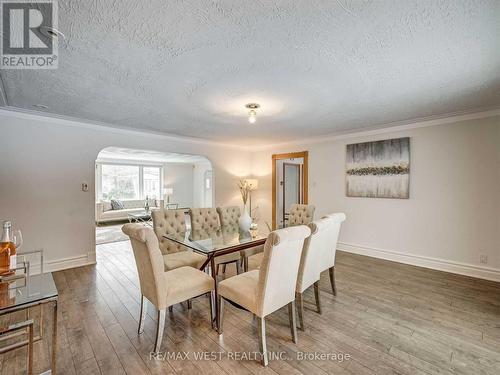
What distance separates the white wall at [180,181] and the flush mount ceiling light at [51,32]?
8.96 m

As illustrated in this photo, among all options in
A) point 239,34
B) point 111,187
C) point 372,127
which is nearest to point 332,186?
point 372,127

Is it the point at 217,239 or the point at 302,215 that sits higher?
the point at 302,215

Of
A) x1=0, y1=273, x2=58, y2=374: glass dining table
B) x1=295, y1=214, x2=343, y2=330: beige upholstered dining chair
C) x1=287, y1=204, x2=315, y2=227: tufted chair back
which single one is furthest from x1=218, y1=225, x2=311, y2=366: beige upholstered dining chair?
x1=287, y1=204, x2=315, y2=227: tufted chair back

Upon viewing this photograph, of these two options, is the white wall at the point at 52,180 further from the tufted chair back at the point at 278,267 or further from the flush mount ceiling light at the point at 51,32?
the tufted chair back at the point at 278,267

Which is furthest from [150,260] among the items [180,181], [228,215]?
[180,181]

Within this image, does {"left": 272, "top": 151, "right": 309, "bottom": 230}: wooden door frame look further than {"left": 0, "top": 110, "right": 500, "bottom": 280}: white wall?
Yes

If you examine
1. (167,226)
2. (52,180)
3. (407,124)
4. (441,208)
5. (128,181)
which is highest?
(407,124)

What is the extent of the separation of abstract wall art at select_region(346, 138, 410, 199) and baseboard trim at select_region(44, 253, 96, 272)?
194 inches

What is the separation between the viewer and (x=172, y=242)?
3057 millimetres

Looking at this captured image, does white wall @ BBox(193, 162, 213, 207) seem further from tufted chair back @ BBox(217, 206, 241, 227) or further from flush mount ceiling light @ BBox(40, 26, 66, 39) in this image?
flush mount ceiling light @ BBox(40, 26, 66, 39)

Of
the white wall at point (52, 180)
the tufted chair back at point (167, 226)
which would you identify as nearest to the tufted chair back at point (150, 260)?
the tufted chair back at point (167, 226)

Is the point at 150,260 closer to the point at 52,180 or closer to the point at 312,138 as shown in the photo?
the point at 52,180

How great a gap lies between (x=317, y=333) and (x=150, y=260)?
1639 mm

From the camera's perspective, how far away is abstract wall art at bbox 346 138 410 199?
13.1ft
